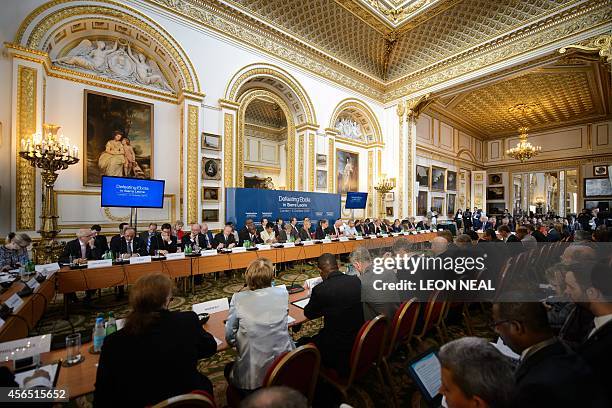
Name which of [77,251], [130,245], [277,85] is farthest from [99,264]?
[277,85]

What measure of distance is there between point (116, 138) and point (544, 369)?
7765 millimetres

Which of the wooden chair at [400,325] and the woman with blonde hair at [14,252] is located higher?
the woman with blonde hair at [14,252]

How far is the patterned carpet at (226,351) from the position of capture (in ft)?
7.58

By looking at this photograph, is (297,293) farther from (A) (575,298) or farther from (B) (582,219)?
(B) (582,219)

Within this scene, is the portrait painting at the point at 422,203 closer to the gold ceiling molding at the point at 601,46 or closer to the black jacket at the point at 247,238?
the gold ceiling molding at the point at 601,46

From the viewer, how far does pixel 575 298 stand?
5.48ft

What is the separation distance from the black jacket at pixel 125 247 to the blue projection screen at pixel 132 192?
1047mm

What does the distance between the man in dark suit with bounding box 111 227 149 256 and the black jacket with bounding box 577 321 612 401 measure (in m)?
5.72

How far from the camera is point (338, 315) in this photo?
199cm

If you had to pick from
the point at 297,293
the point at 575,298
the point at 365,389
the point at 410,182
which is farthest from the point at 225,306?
the point at 410,182

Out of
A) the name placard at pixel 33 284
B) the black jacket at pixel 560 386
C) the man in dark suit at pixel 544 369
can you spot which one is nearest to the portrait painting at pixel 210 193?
the name placard at pixel 33 284

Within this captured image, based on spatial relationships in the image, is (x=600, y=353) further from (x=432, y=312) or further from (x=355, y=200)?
(x=355, y=200)

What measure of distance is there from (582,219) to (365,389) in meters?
12.5

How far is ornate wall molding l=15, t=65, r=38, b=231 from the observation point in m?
5.00
